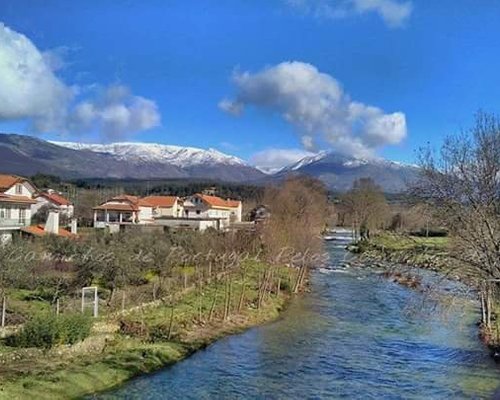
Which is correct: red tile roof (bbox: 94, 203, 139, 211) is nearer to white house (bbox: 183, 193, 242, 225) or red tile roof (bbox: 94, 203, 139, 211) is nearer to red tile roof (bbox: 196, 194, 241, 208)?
white house (bbox: 183, 193, 242, 225)

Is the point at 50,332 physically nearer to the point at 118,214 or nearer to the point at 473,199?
the point at 473,199

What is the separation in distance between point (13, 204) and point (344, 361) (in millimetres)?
39747

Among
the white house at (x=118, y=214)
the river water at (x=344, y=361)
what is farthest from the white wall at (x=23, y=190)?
Answer: the river water at (x=344, y=361)

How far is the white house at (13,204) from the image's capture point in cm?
5450

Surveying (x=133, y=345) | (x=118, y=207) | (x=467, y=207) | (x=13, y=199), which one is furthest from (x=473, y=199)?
(x=118, y=207)

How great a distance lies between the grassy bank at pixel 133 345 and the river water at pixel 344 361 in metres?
0.84

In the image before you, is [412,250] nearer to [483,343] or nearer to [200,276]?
[483,343]

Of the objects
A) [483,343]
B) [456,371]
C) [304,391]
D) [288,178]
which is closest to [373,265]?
[288,178]

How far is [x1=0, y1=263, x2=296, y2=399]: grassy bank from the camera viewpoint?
2127cm

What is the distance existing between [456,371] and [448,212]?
7.58 meters

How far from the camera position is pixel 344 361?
1101 inches

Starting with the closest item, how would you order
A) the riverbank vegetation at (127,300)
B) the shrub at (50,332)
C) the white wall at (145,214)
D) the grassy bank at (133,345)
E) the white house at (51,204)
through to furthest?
the grassy bank at (133,345), the riverbank vegetation at (127,300), the shrub at (50,332), the white house at (51,204), the white wall at (145,214)

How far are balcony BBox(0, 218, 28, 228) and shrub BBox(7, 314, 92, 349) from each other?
31929mm

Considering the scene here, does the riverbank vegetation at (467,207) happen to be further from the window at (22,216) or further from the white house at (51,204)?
the white house at (51,204)
